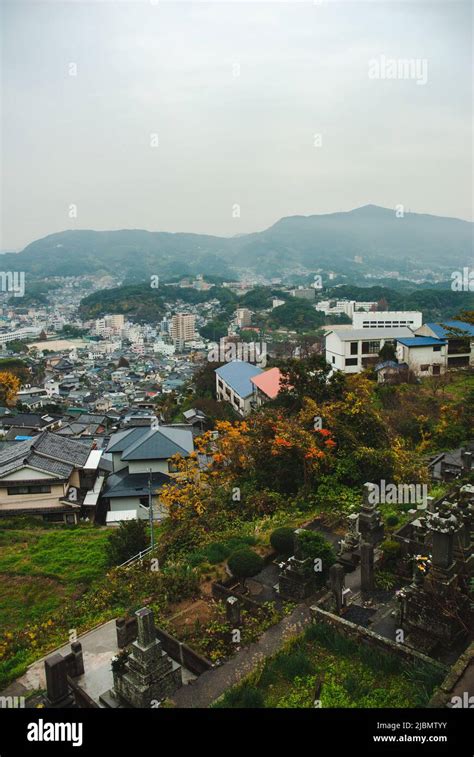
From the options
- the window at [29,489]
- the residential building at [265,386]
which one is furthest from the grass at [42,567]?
the residential building at [265,386]

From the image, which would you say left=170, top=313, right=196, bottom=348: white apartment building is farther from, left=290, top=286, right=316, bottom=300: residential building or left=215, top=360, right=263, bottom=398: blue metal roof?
left=215, top=360, right=263, bottom=398: blue metal roof

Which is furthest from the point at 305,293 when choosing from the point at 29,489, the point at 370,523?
the point at 370,523

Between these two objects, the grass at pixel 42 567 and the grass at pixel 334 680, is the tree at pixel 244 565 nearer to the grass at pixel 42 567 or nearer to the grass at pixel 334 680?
the grass at pixel 334 680

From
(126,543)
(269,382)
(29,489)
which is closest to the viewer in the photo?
(126,543)

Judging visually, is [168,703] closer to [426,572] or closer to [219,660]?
[219,660]

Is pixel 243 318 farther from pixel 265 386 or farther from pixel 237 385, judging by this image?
pixel 265 386

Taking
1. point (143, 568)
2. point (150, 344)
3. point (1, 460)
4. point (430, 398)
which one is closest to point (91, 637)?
point (143, 568)
